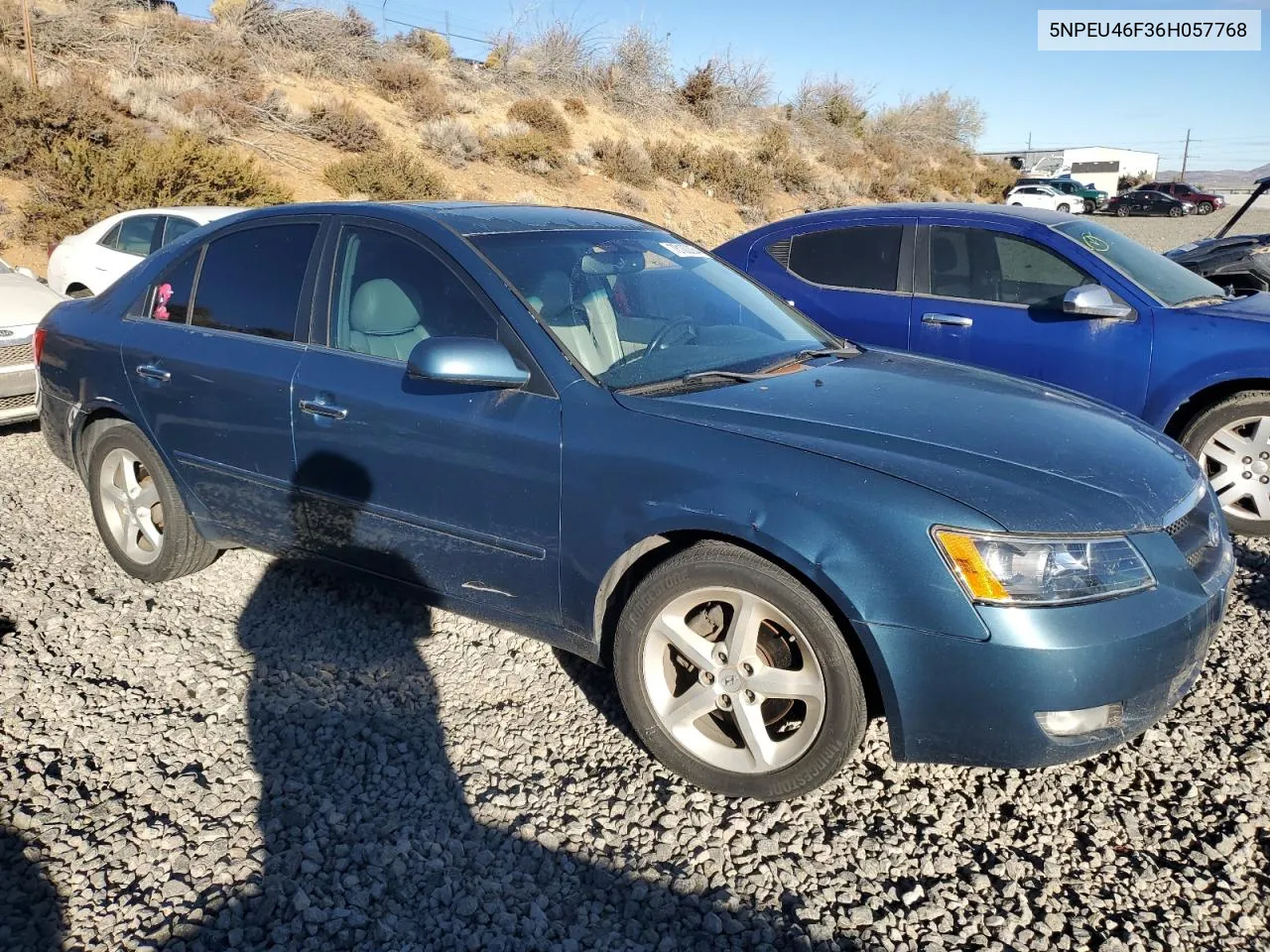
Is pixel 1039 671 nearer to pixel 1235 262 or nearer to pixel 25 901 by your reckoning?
pixel 25 901

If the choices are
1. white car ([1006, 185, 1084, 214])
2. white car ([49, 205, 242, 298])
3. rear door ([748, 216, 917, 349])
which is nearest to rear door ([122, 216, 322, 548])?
rear door ([748, 216, 917, 349])

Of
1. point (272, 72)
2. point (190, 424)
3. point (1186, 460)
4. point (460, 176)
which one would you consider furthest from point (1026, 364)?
point (272, 72)

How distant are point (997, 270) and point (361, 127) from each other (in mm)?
20470

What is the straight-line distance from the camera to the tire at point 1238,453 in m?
4.94

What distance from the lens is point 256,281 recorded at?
3.96 m

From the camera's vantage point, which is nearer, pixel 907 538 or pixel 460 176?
pixel 907 538

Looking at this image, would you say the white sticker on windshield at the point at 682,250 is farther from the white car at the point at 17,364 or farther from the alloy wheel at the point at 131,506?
the white car at the point at 17,364

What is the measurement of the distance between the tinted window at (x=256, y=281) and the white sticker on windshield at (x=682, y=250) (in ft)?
4.72

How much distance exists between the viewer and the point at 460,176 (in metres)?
23.7

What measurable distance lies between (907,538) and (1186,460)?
52.9 inches

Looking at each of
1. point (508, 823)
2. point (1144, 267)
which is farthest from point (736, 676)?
point (1144, 267)

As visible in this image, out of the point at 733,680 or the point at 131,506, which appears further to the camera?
the point at 131,506

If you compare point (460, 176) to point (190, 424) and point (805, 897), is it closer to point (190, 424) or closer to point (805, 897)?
point (190, 424)

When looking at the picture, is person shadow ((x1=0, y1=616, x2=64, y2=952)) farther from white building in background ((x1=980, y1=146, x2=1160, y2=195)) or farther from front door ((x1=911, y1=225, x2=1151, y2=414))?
white building in background ((x1=980, y1=146, x2=1160, y2=195))
